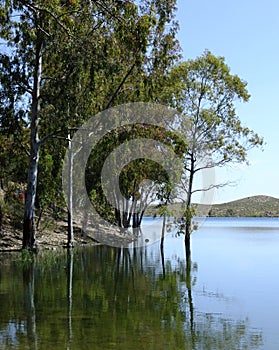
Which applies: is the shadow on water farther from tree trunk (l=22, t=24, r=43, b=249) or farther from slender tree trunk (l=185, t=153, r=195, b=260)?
slender tree trunk (l=185, t=153, r=195, b=260)

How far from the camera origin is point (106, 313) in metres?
14.3

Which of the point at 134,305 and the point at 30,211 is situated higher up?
the point at 30,211

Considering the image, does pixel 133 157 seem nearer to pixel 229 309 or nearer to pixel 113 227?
pixel 113 227

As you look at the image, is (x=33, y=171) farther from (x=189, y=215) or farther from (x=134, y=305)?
(x=134, y=305)

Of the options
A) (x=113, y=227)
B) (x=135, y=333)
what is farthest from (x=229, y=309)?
(x=113, y=227)

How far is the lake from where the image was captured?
11570 mm

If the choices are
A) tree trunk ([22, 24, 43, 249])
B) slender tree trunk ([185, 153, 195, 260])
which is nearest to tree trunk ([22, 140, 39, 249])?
tree trunk ([22, 24, 43, 249])

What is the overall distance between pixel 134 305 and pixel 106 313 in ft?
5.01

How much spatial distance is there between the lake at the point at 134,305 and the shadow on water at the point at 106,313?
2 cm

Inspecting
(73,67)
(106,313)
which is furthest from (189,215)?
(106,313)

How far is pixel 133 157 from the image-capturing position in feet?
139

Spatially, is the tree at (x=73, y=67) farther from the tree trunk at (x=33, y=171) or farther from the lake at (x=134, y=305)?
the lake at (x=134, y=305)

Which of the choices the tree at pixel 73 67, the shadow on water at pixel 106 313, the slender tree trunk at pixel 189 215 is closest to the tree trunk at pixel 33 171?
the tree at pixel 73 67

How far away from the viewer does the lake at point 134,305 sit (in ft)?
38.0
